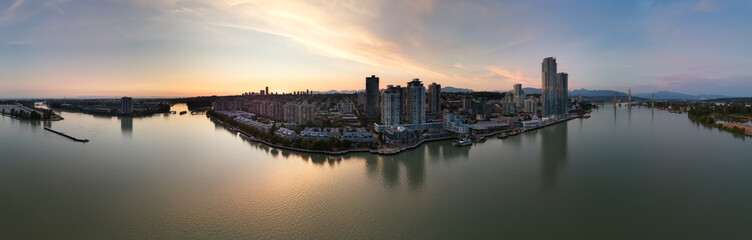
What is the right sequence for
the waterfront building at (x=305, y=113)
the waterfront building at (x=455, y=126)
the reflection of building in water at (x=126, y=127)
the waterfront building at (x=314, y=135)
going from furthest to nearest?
the waterfront building at (x=305, y=113) → the reflection of building in water at (x=126, y=127) → the waterfront building at (x=455, y=126) → the waterfront building at (x=314, y=135)

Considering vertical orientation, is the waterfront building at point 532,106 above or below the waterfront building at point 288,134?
above

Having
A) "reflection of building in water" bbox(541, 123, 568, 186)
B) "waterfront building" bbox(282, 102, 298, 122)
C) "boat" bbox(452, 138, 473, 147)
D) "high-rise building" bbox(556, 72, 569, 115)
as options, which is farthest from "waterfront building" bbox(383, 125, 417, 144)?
"high-rise building" bbox(556, 72, 569, 115)

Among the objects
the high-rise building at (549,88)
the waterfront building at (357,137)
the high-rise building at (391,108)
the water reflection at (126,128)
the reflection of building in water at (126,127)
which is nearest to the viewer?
the waterfront building at (357,137)

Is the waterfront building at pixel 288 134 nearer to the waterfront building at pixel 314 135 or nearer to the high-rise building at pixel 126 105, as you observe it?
the waterfront building at pixel 314 135

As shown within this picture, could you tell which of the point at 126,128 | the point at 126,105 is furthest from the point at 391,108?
the point at 126,105

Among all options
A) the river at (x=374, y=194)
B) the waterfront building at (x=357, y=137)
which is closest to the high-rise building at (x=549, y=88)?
the river at (x=374, y=194)

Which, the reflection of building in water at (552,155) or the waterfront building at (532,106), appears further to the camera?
the waterfront building at (532,106)
